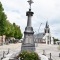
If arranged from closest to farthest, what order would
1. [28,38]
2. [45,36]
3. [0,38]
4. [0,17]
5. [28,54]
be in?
[28,54] < [28,38] < [0,17] < [0,38] < [45,36]

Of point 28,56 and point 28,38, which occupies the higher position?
point 28,38

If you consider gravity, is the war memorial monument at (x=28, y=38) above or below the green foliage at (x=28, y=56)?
above

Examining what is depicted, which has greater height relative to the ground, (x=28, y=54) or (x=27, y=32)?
(x=27, y=32)

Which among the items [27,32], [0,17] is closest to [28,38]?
[27,32]

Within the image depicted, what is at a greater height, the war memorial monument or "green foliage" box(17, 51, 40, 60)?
the war memorial monument

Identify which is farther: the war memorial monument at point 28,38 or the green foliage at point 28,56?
the war memorial monument at point 28,38

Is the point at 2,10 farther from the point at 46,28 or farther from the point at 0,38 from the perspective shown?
the point at 46,28

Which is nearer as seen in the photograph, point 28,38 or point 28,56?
point 28,56

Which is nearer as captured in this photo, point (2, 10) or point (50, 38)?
point (2, 10)

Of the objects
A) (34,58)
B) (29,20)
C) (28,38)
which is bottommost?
(34,58)

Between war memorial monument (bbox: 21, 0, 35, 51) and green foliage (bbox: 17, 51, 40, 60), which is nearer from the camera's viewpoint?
green foliage (bbox: 17, 51, 40, 60)

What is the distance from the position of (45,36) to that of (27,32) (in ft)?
450

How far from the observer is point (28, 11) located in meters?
32.8

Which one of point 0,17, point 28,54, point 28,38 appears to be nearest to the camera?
point 28,54
